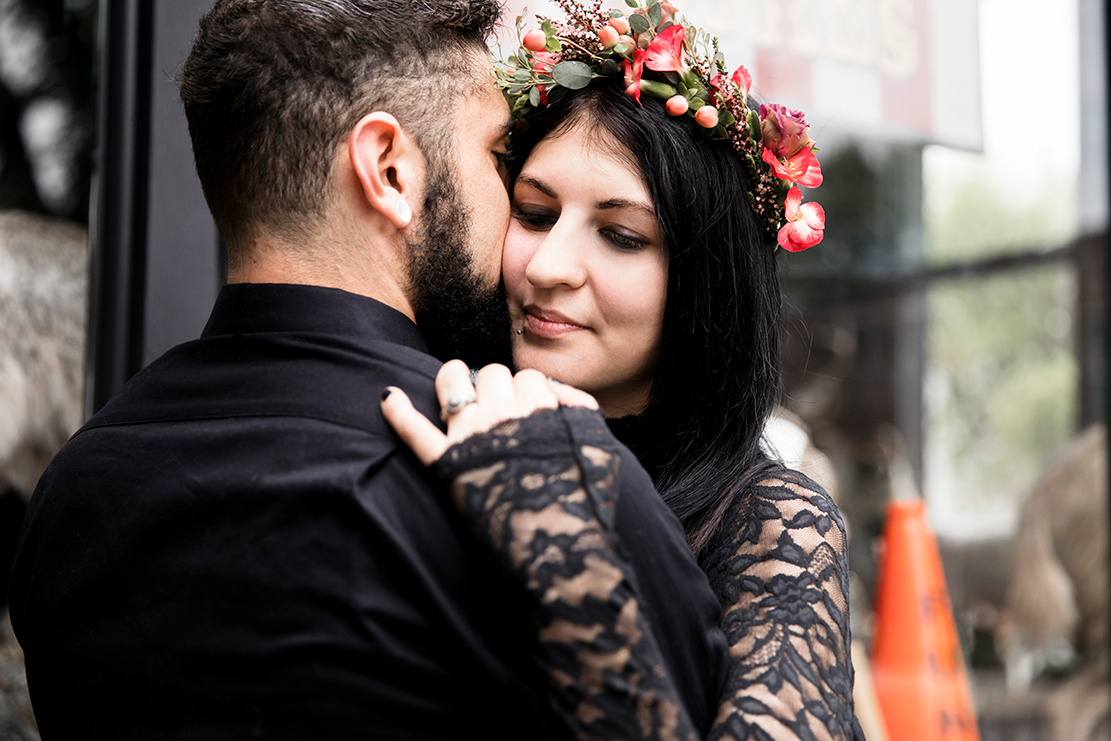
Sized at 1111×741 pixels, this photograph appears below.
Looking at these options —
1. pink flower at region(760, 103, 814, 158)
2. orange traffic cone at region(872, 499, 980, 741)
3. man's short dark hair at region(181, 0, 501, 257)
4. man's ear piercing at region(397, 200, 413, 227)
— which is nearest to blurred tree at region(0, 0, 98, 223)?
man's short dark hair at region(181, 0, 501, 257)

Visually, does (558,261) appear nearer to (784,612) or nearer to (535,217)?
(535,217)

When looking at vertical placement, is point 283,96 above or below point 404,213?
above

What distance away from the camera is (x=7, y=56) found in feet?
8.12

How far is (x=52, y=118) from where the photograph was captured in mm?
2502

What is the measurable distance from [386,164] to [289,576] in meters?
0.66

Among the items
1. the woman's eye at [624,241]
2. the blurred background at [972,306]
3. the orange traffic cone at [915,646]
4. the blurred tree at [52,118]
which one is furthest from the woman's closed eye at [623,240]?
the orange traffic cone at [915,646]

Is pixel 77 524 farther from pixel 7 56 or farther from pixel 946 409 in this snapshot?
pixel 946 409

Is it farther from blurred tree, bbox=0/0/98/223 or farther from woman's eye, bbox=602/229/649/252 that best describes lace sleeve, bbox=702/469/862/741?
blurred tree, bbox=0/0/98/223

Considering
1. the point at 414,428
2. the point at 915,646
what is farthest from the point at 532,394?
the point at 915,646

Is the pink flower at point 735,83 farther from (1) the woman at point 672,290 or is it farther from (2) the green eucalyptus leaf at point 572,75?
(2) the green eucalyptus leaf at point 572,75

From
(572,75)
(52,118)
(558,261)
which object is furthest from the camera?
(52,118)

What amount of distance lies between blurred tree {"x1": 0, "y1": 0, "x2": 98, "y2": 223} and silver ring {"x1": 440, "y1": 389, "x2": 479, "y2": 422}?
1.69m

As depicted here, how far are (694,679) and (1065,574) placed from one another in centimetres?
390

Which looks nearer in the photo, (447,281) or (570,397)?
(570,397)
